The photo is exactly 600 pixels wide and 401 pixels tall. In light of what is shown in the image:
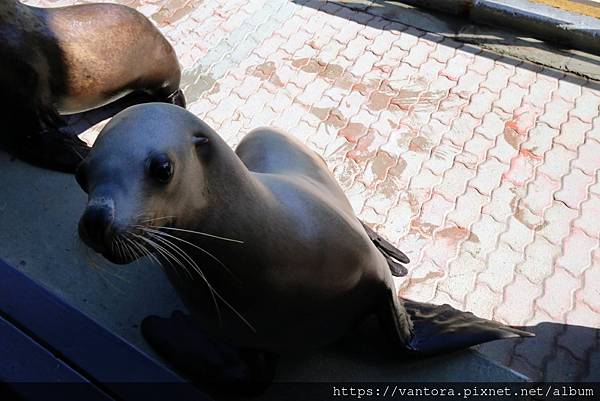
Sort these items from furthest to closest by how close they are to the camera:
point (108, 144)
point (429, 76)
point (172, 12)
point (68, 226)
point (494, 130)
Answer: point (172, 12) < point (429, 76) < point (494, 130) < point (68, 226) < point (108, 144)

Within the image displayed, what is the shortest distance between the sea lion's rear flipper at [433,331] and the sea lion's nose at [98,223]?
1178 millimetres

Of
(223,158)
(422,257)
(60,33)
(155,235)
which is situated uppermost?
(223,158)

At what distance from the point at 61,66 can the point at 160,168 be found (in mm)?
1894

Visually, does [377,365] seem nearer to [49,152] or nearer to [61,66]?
[49,152]

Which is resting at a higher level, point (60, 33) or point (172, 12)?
point (60, 33)

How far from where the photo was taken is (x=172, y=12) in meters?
4.56

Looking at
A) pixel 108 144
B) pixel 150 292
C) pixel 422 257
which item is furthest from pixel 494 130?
pixel 108 144

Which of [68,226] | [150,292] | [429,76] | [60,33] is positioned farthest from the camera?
[429,76]

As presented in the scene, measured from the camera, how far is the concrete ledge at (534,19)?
14.6 ft

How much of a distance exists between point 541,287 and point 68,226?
92.4 inches

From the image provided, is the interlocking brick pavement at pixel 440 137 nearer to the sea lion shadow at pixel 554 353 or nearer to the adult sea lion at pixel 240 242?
the sea lion shadow at pixel 554 353

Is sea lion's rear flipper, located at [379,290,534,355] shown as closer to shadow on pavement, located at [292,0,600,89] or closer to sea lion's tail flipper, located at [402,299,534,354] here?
sea lion's tail flipper, located at [402,299,534,354]

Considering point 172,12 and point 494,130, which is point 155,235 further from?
point 172,12

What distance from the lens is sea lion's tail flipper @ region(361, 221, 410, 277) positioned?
304cm
